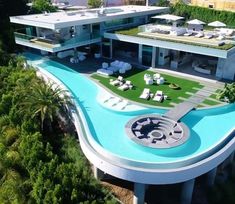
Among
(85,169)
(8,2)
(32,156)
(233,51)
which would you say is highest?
(8,2)

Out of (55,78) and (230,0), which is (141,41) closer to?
(55,78)

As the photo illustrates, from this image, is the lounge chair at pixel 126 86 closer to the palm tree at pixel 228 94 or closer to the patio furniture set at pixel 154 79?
the patio furniture set at pixel 154 79

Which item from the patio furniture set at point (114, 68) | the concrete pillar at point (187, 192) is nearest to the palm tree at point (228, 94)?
the concrete pillar at point (187, 192)

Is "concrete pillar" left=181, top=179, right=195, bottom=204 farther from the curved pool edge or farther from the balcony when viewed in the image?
the balcony

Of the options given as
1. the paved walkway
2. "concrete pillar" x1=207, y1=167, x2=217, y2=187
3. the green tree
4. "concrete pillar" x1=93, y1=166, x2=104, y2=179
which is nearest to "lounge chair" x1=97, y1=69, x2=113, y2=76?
the paved walkway

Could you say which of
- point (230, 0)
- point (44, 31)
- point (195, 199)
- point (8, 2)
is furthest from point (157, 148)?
point (230, 0)

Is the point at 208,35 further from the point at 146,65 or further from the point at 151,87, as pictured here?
the point at 151,87
